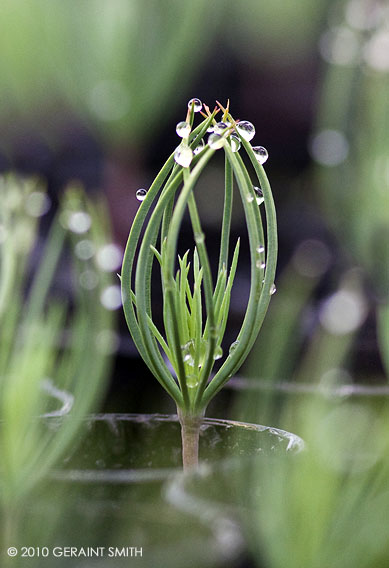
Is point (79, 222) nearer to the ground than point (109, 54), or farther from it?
nearer to the ground

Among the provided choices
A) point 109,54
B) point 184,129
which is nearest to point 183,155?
point 184,129

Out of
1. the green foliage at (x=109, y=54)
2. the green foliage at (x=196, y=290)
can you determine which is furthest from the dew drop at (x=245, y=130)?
the green foliage at (x=109, y=54)

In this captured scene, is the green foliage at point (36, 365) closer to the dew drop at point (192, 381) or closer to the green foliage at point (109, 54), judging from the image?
the dew drop at point (192, 381)

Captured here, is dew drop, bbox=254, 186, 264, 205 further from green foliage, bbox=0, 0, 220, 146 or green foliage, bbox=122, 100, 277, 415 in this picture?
green foliage, bbox=0, 0, 220, 146

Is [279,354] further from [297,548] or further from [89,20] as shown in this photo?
[89,20]

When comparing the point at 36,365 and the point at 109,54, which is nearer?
the point at 36,365

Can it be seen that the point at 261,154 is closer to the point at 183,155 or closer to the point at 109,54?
the point at 183,155
